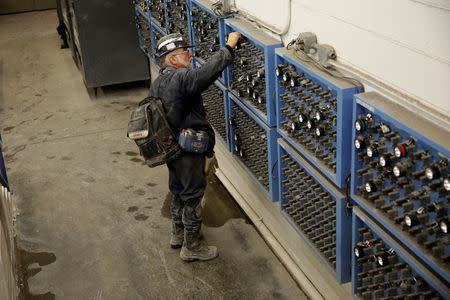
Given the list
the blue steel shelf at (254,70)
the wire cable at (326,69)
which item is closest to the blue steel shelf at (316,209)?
the blue steel shelf at (254,70)

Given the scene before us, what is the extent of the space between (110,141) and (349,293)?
13.1 ft

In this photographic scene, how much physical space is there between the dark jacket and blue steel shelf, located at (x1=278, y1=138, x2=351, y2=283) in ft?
2.29

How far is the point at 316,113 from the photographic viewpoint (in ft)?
10.7

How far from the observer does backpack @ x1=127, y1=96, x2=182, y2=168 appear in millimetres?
4199

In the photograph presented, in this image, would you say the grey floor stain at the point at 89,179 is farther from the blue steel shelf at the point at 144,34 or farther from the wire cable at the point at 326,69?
the wire cable at the point at 326,69

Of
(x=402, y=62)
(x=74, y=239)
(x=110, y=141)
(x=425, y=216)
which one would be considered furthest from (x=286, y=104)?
(x=110, y=141)

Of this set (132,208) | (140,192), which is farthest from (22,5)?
(132,208)

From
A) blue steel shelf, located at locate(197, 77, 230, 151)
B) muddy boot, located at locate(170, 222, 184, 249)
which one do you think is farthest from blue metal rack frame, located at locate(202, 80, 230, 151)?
muddy boot, located at locate(170, 222, 184, 249)

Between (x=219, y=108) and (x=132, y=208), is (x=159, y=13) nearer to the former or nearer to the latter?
→ (x=219, y=108)

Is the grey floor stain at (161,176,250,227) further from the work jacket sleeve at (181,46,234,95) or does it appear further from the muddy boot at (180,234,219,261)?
the work jacket sleeve at (181,46,234,95)

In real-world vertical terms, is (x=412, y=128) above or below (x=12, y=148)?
Result: above

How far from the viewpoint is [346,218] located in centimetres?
327

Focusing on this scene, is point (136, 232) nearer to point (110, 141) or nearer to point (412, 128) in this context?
point (110, 141)

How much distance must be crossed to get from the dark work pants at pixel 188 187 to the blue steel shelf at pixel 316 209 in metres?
0.72
